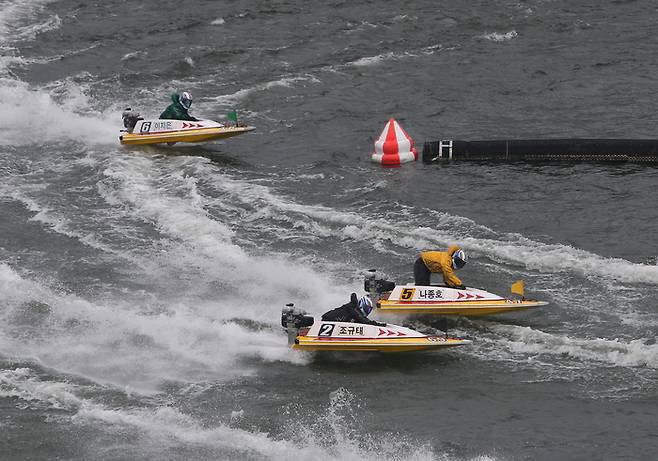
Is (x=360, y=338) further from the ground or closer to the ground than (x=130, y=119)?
closer to the ground

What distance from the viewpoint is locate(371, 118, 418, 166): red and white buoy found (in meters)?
33.4

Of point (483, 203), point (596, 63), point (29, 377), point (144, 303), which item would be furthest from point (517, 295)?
point (596, 63)

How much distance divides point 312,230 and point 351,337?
21.9ft

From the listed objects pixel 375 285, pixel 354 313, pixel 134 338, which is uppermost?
pixel 375 285

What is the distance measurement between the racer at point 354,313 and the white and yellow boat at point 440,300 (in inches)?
46.9

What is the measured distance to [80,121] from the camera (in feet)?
126

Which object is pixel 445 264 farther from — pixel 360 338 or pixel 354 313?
pixel 360 338

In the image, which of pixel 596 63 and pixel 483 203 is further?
pixel 596 63

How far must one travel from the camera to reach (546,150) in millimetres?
32531

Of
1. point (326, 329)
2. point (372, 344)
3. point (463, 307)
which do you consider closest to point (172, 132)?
point (326, 329)

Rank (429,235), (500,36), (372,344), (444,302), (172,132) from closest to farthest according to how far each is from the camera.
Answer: (372,344), (444,302), (429,235), (172,132), (500,36)

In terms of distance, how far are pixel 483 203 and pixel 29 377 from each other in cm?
1303

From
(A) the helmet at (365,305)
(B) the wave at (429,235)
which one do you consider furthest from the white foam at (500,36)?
(A) the helmet at (365,305)

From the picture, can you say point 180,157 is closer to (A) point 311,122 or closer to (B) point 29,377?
(A) point 311,122
